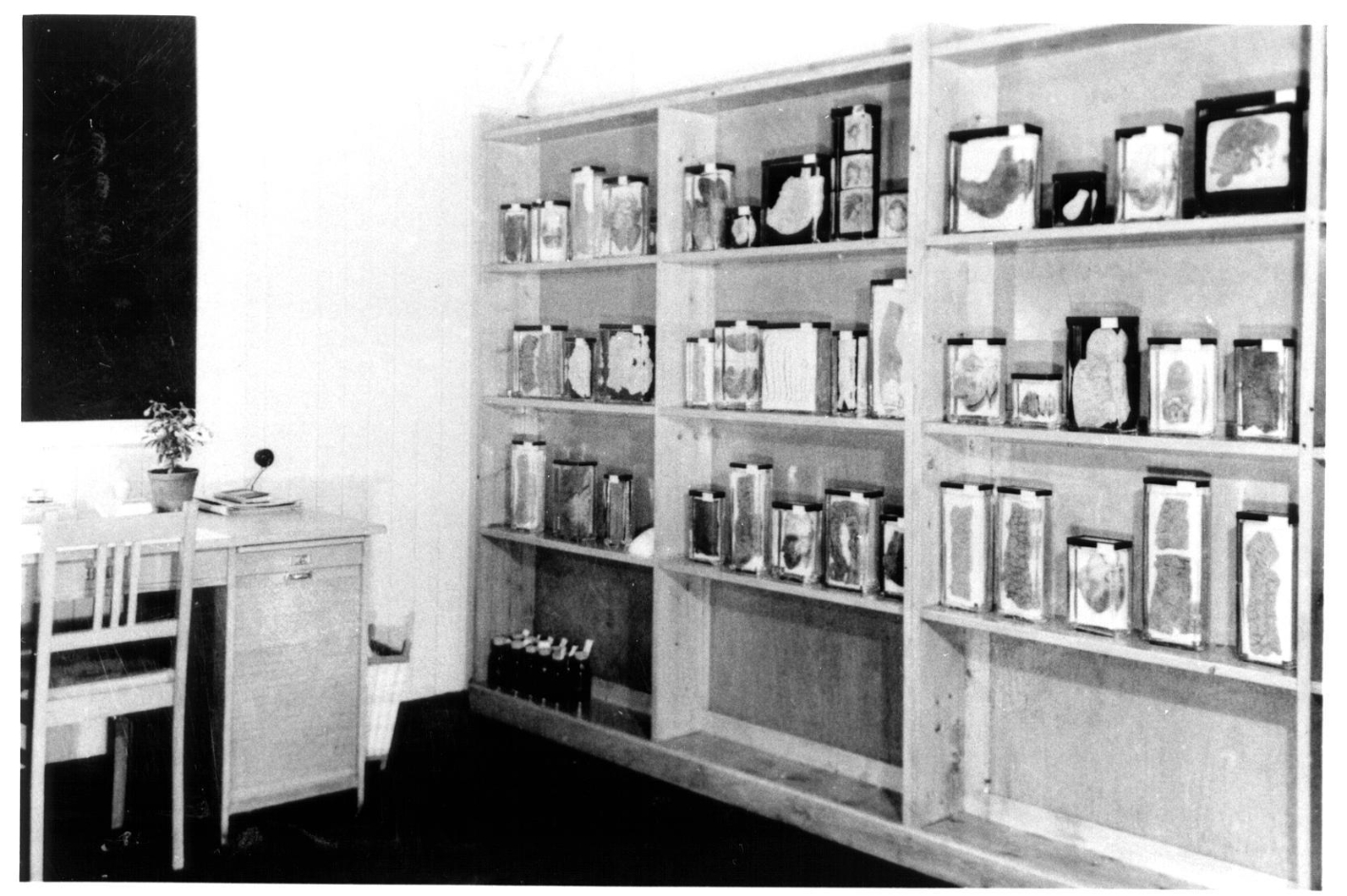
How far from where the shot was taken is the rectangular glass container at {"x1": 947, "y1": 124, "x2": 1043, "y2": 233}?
293cm

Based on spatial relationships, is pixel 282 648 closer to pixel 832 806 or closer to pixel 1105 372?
pixel 832 806

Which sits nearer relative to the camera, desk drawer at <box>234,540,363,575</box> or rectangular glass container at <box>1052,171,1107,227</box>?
rectangular glass container at <box>1052,171,1107,227</box>

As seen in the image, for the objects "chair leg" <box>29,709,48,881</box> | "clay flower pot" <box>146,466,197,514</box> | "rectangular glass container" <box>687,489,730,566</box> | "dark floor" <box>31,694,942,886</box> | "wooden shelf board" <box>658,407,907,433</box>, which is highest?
"wooden shelf board" <box>658,407,907,433</box>

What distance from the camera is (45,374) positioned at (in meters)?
3.70

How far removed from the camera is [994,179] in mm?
2967

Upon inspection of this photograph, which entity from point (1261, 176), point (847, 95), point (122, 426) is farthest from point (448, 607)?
point (1261, 176)

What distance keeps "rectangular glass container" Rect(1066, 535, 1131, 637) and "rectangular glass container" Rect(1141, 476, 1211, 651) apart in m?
0.06

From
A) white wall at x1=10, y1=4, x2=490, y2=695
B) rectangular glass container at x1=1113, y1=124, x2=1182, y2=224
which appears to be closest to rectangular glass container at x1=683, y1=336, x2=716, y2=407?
white wall at x1=10, y1=4, x2=490, y2=695

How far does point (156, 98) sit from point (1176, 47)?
2.80 m

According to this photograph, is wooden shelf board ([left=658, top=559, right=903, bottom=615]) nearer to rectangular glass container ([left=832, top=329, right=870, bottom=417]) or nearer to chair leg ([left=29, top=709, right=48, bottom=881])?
rectangular glass container ([left=832, top=329, right=870, bottom=417])

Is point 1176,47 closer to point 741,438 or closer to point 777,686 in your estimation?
point 741,438

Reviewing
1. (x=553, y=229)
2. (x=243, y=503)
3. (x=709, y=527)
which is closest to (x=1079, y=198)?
(x=709, y=527)

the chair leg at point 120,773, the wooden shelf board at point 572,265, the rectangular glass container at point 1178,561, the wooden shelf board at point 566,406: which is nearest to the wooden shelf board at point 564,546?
the wooden shelf board at point 566,406

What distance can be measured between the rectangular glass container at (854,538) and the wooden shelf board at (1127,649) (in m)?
0.23
